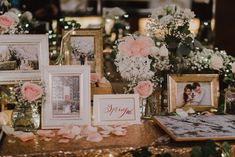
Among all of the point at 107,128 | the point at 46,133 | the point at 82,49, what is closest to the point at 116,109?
the point at 107,128

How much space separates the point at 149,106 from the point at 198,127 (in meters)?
0.36

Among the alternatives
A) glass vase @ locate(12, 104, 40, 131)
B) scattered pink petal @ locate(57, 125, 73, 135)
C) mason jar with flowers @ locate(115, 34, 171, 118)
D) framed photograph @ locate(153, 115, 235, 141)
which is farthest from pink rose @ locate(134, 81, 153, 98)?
glass vase @ locate(12, 104, 40, 131)

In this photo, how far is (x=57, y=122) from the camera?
1.89 metres

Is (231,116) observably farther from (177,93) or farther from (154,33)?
(154,33)

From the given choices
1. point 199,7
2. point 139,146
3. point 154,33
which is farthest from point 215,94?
point 199,7

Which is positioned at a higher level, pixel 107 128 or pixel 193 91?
pixel 193 91

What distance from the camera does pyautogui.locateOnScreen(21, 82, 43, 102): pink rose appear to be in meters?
1.84

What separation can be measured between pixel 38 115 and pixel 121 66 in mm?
424

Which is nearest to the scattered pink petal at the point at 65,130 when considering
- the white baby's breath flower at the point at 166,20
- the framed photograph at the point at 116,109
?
the framed photograph at the point at 116,109

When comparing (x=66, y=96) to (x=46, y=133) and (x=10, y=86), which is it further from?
(x=10, y=86)

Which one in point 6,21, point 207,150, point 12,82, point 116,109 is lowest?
point 207,150

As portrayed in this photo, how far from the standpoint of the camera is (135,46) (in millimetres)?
2014

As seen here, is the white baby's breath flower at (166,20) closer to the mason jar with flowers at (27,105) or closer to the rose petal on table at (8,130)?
the mason jar with flowers at (27,105)

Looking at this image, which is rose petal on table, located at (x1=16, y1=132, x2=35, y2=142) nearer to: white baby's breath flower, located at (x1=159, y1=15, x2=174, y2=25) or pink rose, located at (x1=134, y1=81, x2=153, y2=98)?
pink rose, located at (x1=134, y1=81, x2=153, y2=98)
